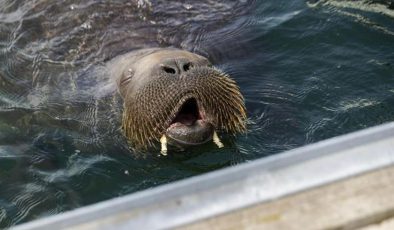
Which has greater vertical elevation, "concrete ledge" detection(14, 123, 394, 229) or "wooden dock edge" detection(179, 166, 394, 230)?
"concrete ledge" detection(14, 123, 394, 229)

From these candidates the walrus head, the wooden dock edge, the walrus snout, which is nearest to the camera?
the wooden dock edge

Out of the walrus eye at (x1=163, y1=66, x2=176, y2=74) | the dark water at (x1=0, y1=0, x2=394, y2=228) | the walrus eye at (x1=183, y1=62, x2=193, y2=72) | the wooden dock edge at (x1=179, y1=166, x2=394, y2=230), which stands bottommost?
the dark water at (x1=0, y1=0, x2=394, y2=228)

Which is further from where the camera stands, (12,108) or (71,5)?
(71,5)

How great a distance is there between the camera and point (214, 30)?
25.2ft

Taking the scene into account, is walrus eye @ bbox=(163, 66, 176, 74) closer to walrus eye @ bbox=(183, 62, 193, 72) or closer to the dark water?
walrus eye @ bbox=(183, 62, 193, 72)

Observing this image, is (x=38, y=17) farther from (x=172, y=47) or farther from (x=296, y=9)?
(x=296, y=9)

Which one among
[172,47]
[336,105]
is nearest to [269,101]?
[336,105]

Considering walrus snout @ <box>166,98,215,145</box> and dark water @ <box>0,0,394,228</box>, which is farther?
dark water @ <box>0,0,394,228</box>

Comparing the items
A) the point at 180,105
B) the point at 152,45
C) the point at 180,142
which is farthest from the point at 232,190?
the point at 152,45

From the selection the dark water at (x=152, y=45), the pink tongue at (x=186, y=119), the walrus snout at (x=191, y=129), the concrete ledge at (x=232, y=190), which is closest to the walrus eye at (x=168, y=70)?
the walrus snout at (x=191, y=129)

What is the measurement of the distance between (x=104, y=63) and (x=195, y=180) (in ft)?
15.0

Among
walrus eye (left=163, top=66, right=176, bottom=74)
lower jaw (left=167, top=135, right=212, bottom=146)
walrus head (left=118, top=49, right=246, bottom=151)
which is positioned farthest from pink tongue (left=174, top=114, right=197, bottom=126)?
walrus eye (left=163, top=66, right=176, bottom=74)

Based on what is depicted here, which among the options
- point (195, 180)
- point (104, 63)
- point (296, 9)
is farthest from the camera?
point (296, 9)

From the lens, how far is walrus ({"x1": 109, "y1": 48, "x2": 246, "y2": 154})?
5.55 meters
